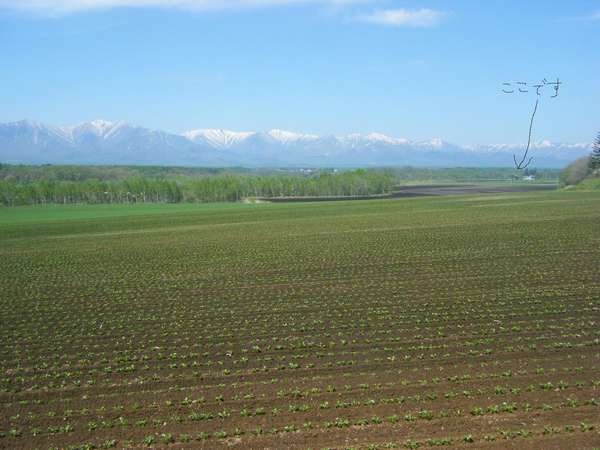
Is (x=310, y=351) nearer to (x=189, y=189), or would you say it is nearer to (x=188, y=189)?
(x=189, y=189)

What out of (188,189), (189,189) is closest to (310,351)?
(189,189)

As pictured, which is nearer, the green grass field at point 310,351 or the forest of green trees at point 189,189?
the green grass field at point 310,351

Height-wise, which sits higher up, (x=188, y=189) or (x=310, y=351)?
(x=188, y=189)

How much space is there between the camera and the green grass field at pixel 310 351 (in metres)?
12.6

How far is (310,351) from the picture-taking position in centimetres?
1770

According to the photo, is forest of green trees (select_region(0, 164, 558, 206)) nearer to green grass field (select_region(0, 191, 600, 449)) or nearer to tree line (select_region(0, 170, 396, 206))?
tree line (select_region(0, 170, 396, 206))

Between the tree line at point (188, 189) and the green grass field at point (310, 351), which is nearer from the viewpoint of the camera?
the green grass field at point (310, 351)

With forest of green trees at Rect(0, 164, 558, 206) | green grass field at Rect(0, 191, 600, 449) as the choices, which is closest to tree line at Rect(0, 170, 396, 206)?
forest of green trees at Rect(0, 164, 558, 206)

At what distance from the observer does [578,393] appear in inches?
539

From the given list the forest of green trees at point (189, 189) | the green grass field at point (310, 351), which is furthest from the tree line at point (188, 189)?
the green grass field at point (310, 351)

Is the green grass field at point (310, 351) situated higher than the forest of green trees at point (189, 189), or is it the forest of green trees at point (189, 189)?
the forest of green trees at point (189, 189)

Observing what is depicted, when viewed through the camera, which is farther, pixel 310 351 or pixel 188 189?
pixel 188 189

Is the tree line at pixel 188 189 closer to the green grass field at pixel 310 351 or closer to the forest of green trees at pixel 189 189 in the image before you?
the forest of green trees at pixel 189 189

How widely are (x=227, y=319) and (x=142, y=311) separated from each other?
4504mm
